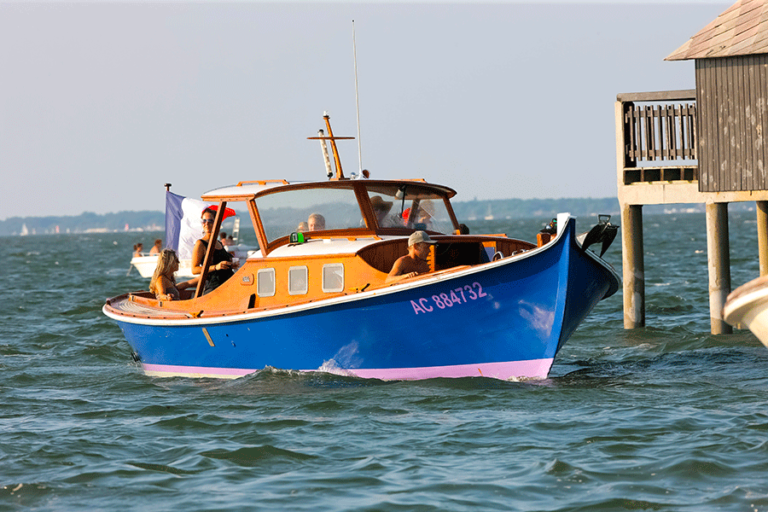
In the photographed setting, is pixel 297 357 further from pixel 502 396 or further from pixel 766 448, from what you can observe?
pixel 766 448

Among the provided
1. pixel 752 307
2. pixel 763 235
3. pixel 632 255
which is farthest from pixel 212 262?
pixel 763 235

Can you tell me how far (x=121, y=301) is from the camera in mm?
15711

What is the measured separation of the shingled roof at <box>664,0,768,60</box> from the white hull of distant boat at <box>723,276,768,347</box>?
26.3 ft

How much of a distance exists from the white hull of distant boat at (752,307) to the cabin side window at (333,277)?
4908 mm

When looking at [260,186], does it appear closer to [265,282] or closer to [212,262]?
A: [212,262]

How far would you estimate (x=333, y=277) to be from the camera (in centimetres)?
1168

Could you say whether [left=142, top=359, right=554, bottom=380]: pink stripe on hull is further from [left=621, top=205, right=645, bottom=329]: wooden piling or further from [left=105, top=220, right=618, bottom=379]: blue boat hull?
[left=621, top=205, right=645, bottom=329]: wooden piling

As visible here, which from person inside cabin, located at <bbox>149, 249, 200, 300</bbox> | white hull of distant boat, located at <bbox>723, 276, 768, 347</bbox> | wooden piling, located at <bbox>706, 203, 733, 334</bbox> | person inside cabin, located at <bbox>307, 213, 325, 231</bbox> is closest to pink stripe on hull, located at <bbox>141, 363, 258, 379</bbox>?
person inside cabin, located at <bbox>149, 249, 200, 300</bbox>

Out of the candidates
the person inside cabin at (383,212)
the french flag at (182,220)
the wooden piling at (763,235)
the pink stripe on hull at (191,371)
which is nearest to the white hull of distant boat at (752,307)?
the person inside cabin at (383,212)

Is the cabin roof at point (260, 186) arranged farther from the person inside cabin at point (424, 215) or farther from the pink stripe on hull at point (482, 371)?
the pink stripe on hull at point (482, 371)

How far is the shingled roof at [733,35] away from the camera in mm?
14758

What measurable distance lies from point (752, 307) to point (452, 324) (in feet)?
12.8

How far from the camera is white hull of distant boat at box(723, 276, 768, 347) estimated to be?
7617mm

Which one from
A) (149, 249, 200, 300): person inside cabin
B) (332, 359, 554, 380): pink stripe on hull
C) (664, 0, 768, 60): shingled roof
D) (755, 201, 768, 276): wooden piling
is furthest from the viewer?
(755, 201, 768, 276): wooden piling
